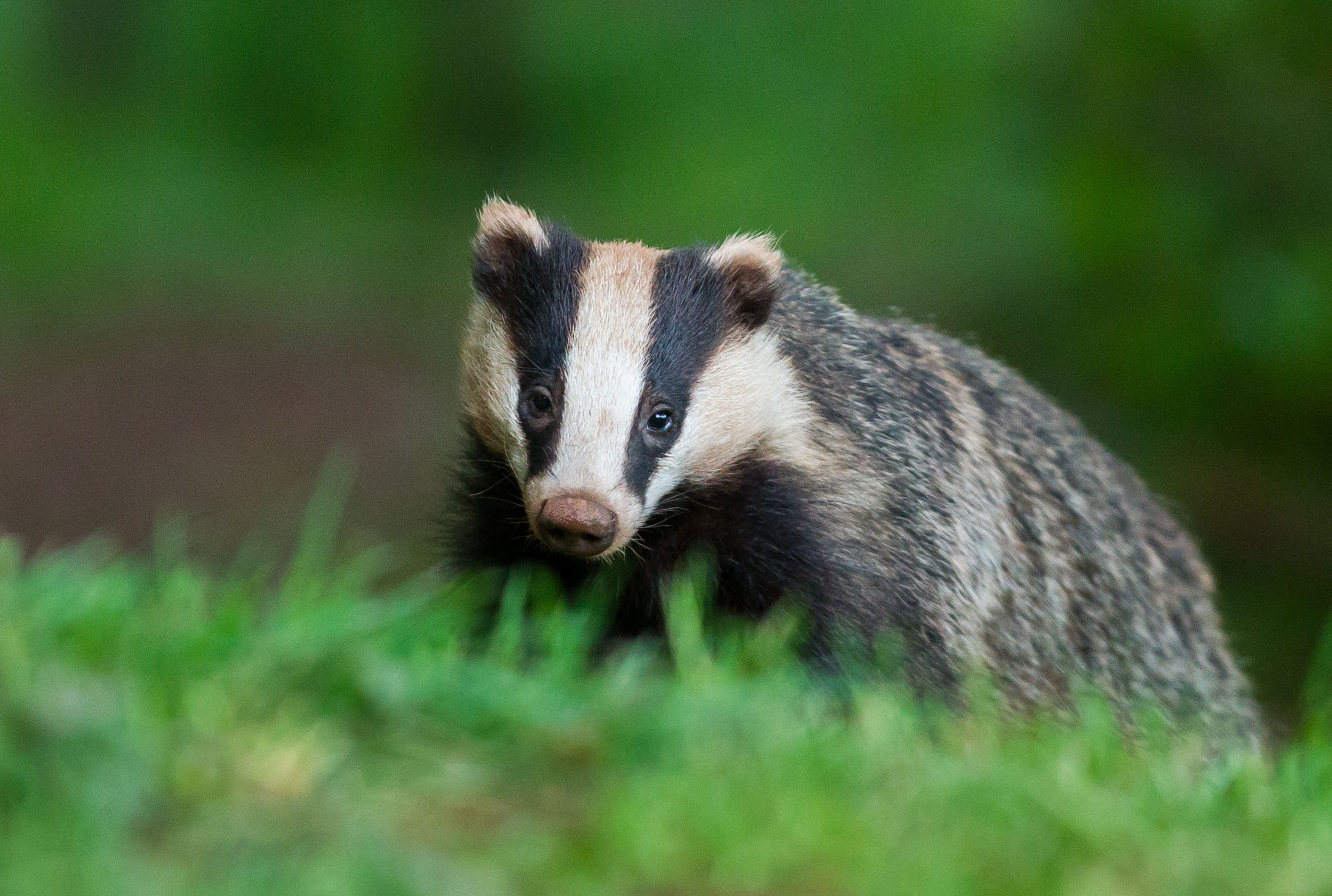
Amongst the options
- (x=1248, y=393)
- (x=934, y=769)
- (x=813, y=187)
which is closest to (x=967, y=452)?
(x=934, y=769)

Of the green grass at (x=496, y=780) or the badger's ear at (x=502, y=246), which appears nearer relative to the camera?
the green grass at (x=496, y=780)

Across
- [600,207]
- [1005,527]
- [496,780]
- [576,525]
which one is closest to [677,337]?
[576,525]

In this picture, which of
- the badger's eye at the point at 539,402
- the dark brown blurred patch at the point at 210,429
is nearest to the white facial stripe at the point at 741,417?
the badger's eye at the point at 539,402

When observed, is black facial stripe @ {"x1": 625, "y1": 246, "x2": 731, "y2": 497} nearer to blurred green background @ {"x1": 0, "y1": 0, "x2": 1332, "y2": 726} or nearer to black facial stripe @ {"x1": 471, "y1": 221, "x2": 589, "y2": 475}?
black facial stripe @ {"x1": 471, "y1": 221, "x2": 589, "y2": 475}

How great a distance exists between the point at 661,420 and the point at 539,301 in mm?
413

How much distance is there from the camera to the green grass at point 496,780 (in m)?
1.74

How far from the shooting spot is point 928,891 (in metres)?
1.77

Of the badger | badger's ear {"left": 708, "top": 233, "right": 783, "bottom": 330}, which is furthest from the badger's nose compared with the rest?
badger's ear {"left": 708, "top": 233, "right": 783, "bottom": 330}

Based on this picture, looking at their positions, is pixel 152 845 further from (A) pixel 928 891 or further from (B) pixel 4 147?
(B) pixel 4 147

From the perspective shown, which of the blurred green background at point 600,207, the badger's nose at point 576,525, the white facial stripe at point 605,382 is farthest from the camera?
the blurred green background at point 600,207

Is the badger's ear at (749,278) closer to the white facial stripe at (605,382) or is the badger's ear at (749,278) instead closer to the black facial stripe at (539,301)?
the white facial stripe at (605,382)

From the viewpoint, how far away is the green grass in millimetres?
1739

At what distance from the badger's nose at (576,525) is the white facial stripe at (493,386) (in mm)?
315

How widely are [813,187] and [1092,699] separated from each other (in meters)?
8.04
